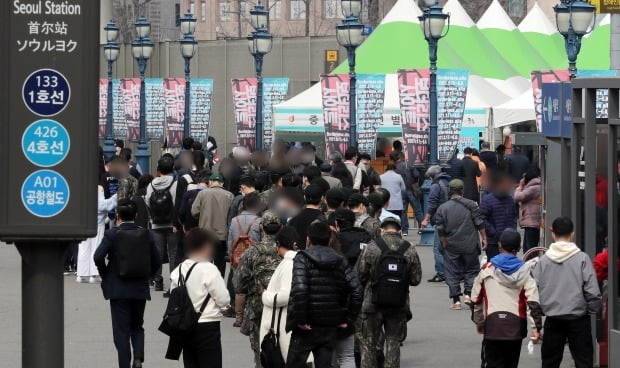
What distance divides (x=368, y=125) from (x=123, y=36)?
178 feet

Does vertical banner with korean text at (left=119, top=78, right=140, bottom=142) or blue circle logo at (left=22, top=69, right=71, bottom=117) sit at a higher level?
vertical banner with korean text at (left=119, top=78, right=140, bottom=142)

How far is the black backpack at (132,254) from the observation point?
12.0 metres

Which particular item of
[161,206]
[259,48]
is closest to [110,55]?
[259,48]

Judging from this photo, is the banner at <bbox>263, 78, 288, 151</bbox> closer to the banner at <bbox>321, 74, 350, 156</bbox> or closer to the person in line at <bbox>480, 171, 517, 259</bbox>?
the banner at <bbox>321, 74, 350, 156</bbox>

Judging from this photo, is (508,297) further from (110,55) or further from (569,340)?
(110,55)

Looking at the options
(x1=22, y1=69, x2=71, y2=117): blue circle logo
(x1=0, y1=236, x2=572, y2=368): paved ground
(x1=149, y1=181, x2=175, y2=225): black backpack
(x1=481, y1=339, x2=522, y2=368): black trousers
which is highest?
(x1=22, y1=69, x2=71, y2=117): blue circle logo

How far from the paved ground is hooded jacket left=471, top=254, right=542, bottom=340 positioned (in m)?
2.13

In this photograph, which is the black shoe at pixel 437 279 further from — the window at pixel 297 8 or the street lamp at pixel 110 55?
the window at pixel 297 8

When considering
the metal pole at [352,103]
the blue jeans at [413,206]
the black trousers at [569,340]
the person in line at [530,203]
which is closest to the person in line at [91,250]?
the person in line at [530,203]

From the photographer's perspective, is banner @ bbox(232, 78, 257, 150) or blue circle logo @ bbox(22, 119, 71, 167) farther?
banner @ bbox(232, 78, 257, 150)

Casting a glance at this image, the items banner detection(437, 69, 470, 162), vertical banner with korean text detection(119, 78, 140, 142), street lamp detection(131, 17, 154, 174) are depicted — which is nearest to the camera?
banner detection(437, 69, 470, 162)

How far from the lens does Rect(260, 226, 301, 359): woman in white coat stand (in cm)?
1055

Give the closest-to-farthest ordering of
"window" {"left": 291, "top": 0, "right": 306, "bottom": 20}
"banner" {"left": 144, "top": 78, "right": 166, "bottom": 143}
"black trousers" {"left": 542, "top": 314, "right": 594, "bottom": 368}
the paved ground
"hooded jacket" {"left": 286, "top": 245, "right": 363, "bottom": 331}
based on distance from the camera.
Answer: "hooded jacket" {"left": 286, "top": 245, "right": 363, "bottom": 331} → "black trousers" {"left": 542, "top": 314, "right": 594, "bottom": 368} → the paved ground → "banner" {"left": 144, "top": 78, "right": 166, "bottom": 143} → "window" {"left": 291, "top": 0, "right": 306, "bottom": 20}

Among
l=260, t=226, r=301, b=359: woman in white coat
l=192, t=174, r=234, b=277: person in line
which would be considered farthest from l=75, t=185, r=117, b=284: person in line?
l=260, t=226, r=301, b=359: woman in white coat
